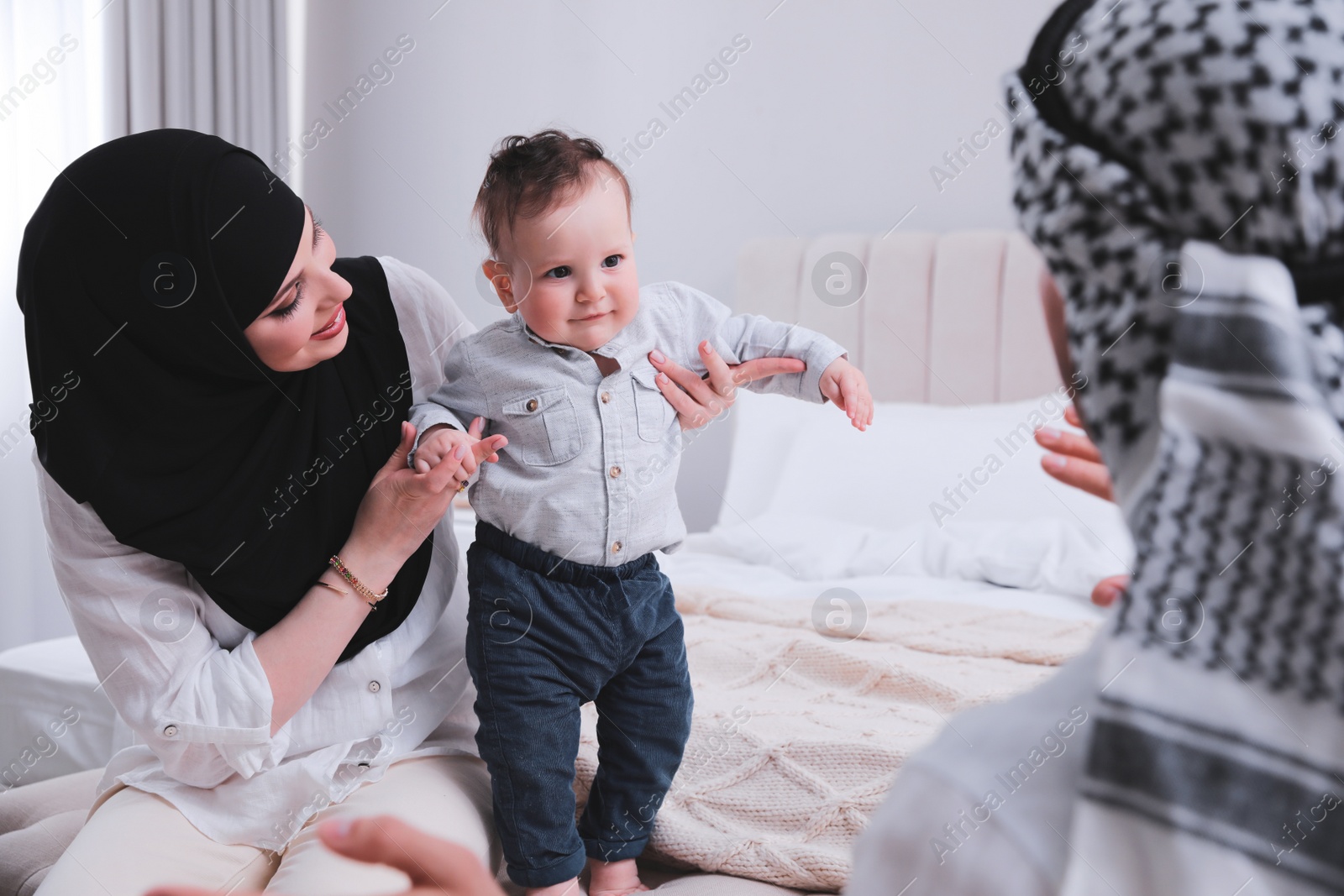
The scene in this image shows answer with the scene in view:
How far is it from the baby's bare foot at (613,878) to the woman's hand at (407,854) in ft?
1.89

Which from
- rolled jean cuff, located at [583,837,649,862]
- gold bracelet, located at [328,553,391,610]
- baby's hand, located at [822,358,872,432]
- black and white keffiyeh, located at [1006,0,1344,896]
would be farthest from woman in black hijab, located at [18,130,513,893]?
black and white keffiyeh, located at [1006,0,1344,896]

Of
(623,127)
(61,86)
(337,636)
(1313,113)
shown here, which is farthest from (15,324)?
(1313,113)

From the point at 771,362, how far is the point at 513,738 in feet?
1.74

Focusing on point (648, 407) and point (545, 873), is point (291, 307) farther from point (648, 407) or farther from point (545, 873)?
point (545, 873)

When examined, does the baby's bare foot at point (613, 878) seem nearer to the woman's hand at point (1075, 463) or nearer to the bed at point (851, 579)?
the bed at point (851, 579)

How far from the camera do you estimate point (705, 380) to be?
1192 millimetres

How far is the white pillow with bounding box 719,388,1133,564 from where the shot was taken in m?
2.19

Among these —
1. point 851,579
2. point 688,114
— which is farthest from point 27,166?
point 851,579

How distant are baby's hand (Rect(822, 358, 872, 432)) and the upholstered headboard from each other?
1630 mm

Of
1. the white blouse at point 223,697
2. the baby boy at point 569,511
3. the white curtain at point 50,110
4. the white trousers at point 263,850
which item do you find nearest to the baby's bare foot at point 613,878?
the baby boy at point 569,511

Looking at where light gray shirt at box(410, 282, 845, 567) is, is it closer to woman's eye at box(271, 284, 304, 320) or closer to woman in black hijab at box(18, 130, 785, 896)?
woman in black hijab at box(18, 130, 785, 896)

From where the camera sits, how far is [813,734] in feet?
4.14

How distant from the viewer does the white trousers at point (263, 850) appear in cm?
97

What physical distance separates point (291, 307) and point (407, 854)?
670mm
